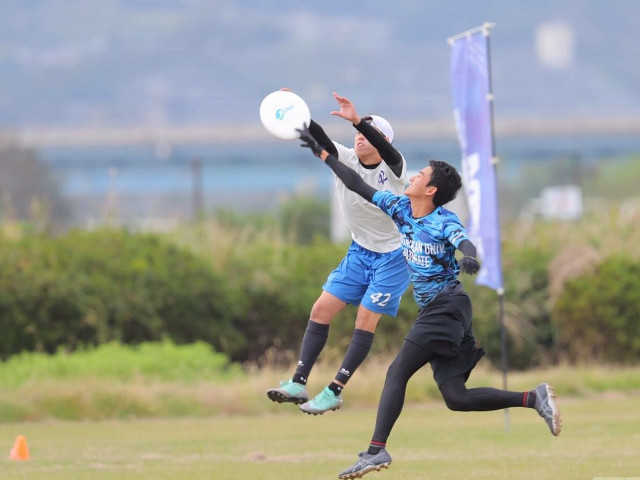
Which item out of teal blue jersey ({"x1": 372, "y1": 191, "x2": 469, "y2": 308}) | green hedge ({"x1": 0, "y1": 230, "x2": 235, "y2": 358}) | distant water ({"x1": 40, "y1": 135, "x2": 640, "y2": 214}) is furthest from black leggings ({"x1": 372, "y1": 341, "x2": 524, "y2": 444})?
distant water ({"x1": 40, "y1": 135, "x2": 640, "y2": 214})

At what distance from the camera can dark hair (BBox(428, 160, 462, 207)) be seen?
10414mm

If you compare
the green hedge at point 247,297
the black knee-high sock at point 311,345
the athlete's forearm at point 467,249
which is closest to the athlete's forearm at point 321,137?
the black knee-high sock at point 311,345

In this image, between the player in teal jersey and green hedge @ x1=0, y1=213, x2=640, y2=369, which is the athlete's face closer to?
the player in teal jersey

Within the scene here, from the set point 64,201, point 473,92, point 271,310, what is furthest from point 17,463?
point 64,201

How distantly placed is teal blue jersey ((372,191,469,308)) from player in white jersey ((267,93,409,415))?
967 mm

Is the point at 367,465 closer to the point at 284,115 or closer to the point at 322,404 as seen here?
the point at 322,404

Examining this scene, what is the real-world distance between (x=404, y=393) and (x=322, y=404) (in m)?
1.11

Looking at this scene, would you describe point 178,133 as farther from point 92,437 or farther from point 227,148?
point 92,437

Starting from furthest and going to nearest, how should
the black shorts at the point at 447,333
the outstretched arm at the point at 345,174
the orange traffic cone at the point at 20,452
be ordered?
the orange traffic cone at the point at 20,452
the outstretched arm at the point at 345,174
the black shorts at the point at 447,333

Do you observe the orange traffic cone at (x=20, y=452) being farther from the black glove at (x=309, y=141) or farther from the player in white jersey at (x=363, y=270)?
the black glove at (x=309, y=141)

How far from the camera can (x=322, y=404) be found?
11.3 metres

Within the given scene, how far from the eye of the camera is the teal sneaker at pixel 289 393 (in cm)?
1128

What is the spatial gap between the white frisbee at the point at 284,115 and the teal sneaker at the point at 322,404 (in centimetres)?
216

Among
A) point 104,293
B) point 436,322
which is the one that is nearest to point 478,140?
point 436,322
